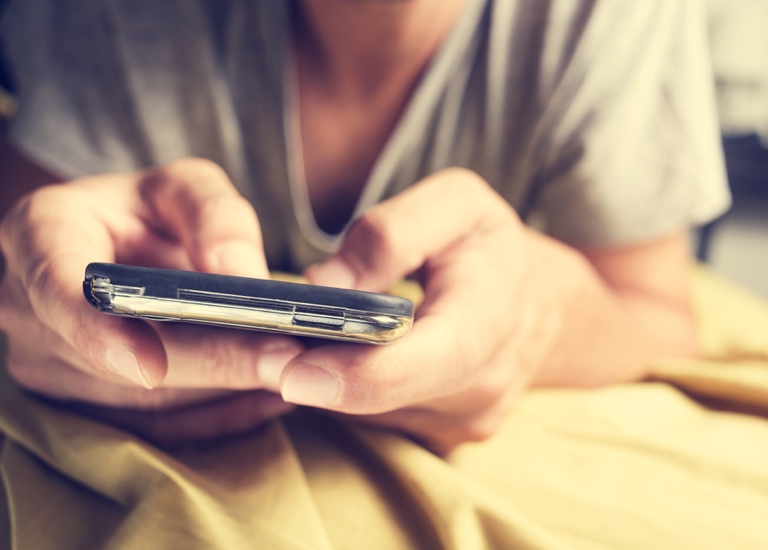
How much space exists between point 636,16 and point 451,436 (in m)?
0.51

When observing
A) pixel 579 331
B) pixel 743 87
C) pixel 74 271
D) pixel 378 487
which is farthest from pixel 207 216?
pixel 743 87

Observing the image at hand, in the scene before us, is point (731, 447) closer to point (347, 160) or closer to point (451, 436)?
point (451, 436)

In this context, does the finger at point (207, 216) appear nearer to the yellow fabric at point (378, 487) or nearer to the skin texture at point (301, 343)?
the skin texture at point (301, 343)

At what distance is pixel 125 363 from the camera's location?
0.88 feet

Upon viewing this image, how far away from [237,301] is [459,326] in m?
0.16

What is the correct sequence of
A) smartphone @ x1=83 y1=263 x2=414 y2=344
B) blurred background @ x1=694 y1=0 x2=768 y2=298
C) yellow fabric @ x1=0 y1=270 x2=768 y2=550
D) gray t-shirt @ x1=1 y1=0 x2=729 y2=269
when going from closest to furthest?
1. smartphone @ x1=83 y1=263 x2=414 y2=344
2. yellow fabric @ x1=0 y1=270 x2=768 y2=550
3. gray t-shirt @ x1=1 y1=0 x2=729 y2=269
4. blurred background @ x1=694 y1=0 x2=768 y2=298

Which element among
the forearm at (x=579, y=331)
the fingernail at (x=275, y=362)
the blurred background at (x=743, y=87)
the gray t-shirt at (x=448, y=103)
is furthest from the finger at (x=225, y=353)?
the blurred background at (x=743, y=87)

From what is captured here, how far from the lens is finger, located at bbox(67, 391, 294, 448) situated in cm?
38

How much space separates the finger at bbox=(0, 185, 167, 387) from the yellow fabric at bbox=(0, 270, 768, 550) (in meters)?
0.08

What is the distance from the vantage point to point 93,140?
26.1 inches

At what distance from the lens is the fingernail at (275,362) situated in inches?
11.7

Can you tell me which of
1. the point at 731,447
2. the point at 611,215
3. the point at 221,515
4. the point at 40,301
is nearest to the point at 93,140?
the point at 40,301

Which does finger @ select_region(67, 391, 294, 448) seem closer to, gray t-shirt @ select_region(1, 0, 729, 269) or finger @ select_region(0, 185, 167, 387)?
finger @ select_region(0, 185, 167, 387)

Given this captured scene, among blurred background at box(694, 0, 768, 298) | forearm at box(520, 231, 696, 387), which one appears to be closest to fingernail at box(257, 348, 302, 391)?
forearm at box(520, 231, 696, 387)
